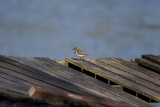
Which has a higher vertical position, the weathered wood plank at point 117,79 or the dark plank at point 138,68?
the dark plank at point 138,68

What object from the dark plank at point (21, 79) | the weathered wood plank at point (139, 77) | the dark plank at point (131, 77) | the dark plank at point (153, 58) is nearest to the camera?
the dark plank at point (21, 79)

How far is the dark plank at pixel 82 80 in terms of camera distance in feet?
22.0

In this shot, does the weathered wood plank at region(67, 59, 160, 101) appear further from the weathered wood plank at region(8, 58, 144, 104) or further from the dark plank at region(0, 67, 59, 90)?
the dark plank at region(0, 67, 59, 90)

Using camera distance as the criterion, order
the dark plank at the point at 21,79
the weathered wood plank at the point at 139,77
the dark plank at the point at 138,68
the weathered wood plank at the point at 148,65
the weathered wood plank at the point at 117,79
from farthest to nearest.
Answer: the weathered wood plank at the point at 148,65 < the dark plank at the point at 138,68 < the weathered wood plank at the point at 139,77 < the weathered wood plank at the point at 117,79 < the dark plank at the point at 21,79

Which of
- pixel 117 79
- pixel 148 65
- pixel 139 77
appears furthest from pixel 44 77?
pixel 148 65

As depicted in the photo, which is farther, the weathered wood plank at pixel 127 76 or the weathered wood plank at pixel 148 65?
the weathered wood plank at pixel 148 65

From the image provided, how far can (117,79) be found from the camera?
8609mm

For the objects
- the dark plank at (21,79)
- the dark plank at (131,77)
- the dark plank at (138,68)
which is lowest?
the dark plank at (21,79)

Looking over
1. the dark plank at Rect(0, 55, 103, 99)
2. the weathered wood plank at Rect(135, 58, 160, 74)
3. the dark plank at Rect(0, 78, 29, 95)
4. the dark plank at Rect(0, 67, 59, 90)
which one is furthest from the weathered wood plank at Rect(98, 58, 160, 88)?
the dark plank at Rect(0, 78, 29, 95)

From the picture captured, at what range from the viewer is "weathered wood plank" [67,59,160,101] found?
8.17 metres

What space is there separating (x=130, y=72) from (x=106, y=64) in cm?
71

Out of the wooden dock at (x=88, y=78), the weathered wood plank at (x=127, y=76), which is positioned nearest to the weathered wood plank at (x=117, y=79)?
the wooden dock at (x=88, y=78)

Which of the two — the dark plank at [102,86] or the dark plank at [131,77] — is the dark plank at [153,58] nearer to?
the dark plank at [131,77]

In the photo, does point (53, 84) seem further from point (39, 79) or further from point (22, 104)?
point (22, 104)
